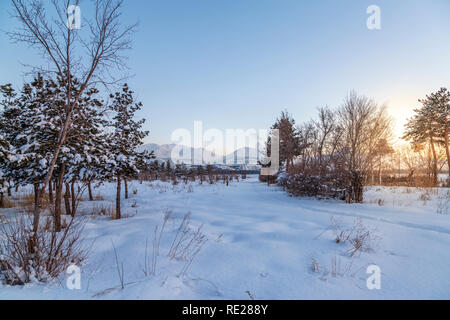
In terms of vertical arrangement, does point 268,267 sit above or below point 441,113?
below

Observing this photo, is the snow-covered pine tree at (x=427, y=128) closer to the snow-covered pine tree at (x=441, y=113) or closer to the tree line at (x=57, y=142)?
the snow-covered pine tree at (x=441, y=113)

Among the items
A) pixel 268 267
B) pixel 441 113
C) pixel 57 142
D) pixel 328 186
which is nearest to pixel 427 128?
pixel 441 113

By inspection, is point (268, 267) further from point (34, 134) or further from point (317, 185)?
point (317, 185)

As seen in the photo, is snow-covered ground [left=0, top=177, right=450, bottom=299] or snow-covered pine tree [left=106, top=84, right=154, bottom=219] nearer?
snow-covered ground [left=0, top=177, right=450, bottom=299]

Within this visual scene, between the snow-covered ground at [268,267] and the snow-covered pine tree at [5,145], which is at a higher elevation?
the snow-covered pine tree at [5,145]

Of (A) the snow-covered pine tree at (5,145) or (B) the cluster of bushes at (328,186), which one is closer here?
(A) the snow-covered pine tree at (5,145)

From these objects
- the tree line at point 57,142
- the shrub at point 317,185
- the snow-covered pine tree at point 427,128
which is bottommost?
the shrub at point 317,185

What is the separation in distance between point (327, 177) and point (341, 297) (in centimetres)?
774

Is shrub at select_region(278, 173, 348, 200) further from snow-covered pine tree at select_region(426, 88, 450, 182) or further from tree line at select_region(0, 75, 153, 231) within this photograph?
snow-covered pine tree at select_region(426, 88, 450, 182)

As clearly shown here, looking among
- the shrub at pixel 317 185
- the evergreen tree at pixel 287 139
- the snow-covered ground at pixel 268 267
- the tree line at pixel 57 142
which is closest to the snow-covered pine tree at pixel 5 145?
the tree line at pixel 57 142

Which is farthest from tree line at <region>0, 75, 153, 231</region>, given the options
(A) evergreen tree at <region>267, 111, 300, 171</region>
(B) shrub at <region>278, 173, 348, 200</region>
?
(A) evergreen tree at <region>267, 111, 300, 171</region>
